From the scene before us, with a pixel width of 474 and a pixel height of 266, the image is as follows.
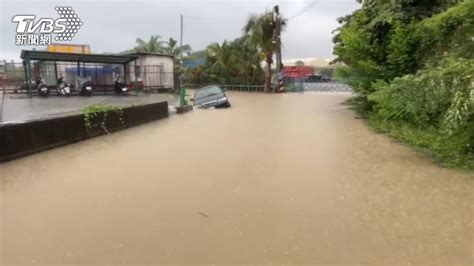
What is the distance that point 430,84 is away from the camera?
23.2 ft

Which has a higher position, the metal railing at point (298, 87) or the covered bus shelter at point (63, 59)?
the covered bus shelter at point (63, 59)

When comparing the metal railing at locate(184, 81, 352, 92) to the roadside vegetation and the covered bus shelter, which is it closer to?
the covered bus shelter

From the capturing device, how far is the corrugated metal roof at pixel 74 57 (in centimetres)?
1975

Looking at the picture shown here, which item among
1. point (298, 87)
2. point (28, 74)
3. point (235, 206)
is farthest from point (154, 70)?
point (235, 206)

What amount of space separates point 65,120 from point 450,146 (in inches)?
301

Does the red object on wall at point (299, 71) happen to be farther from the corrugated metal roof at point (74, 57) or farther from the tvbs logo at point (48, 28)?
the tvbs logo at point (48, 28)

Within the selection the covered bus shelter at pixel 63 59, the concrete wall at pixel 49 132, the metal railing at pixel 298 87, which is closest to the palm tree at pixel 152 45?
the metal railing at pixel 298 87

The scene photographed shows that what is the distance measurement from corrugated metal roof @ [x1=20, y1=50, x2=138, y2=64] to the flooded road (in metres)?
12.8

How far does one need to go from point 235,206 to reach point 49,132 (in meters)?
5.16

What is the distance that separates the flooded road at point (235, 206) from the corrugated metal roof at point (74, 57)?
1275 cm

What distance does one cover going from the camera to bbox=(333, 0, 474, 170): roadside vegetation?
688 centimetres

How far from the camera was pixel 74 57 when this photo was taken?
21.5 meters

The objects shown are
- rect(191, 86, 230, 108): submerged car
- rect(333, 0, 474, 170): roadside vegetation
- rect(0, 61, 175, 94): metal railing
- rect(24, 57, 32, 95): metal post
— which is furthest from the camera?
rect(0, 61, 175, 94): metal railing

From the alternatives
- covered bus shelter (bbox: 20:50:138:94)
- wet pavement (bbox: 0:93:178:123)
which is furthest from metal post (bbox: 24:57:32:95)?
wet pavement (bbox: 0:93:178:123)
